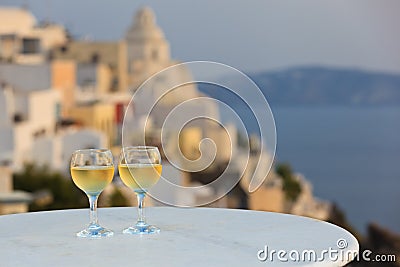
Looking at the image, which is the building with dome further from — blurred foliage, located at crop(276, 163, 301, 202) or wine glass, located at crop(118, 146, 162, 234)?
wine glass, located at crop(118, 146, 162, 234)

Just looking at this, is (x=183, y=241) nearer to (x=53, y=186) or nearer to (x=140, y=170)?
(x=140, y=170)

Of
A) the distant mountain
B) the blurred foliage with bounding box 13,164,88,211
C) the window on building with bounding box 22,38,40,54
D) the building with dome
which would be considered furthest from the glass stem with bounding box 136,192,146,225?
the building with dome

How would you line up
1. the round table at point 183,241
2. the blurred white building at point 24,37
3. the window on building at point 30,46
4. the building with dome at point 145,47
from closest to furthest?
the round table at point 183,241, the blurred white building at point 24,37, the window on building at point 30,46, the building with dome at point 145,47

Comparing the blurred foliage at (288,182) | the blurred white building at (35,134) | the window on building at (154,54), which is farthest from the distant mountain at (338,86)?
the window on building at (154,54)

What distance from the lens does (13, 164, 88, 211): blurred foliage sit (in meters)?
13.3

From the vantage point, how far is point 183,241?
1.51 meters

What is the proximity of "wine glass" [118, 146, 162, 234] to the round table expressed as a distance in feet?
0.19

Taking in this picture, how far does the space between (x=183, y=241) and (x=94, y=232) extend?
15 centimetres

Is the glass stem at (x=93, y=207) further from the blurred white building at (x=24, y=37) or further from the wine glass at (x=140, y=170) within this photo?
A: the blurred white building at (x=24, y=37)

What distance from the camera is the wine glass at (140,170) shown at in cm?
157

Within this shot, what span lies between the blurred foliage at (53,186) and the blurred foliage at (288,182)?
922 centimetres

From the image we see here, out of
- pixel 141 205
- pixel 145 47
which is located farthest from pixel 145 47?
pixel 141 205

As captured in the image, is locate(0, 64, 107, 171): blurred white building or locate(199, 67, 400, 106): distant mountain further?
locate(199, 67, 400, 106): distant mountain

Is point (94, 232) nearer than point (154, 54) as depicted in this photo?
Yes
